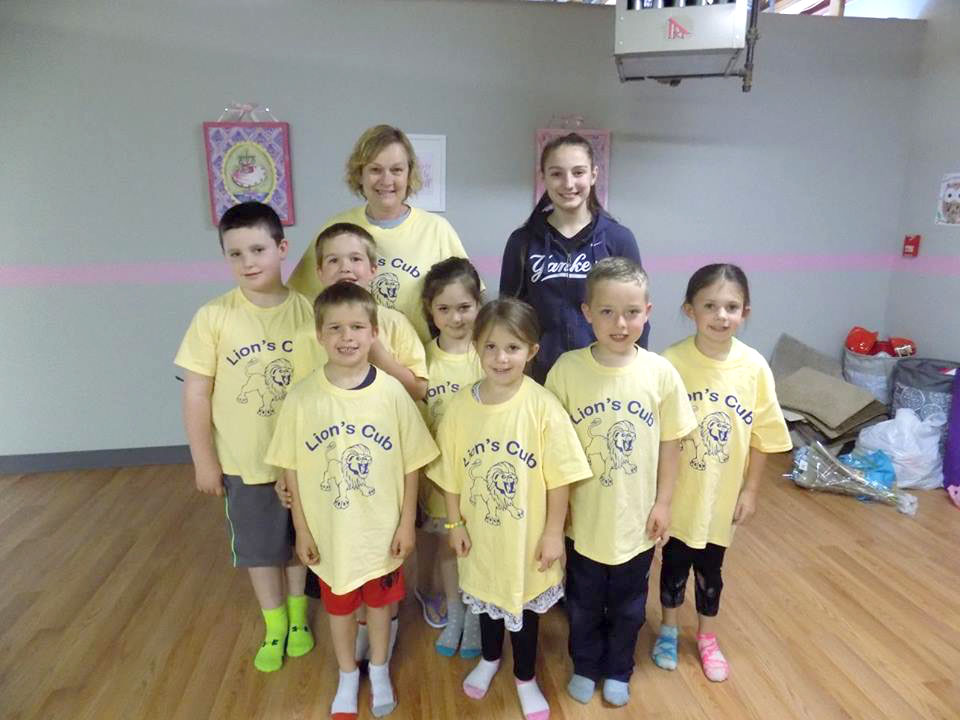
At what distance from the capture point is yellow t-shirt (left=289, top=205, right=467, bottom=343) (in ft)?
5.42

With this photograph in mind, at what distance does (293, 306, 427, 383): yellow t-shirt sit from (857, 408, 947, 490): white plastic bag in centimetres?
235

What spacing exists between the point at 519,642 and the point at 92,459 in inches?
98.0

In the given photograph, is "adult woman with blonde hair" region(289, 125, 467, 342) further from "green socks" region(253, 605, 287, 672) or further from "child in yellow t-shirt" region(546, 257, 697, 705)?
"green socks" region(253, 605, 287, 672)

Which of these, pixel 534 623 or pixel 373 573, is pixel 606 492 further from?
pixel 373 573

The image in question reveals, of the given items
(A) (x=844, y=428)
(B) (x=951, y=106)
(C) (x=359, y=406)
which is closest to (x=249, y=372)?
(C) (x=359, y=406)

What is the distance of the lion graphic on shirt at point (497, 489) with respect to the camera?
1361 millimetres

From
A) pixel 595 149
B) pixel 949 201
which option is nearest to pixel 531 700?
pixel 595 149

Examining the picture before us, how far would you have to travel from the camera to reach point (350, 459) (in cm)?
138

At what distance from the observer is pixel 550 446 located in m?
1.36

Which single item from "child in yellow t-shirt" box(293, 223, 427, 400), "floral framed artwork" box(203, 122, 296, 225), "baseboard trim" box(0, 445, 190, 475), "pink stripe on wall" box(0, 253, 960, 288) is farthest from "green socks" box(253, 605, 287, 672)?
"floral framed artwork" box(203, 122, 296, 225)

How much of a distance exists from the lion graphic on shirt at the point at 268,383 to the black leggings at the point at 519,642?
0.75 m

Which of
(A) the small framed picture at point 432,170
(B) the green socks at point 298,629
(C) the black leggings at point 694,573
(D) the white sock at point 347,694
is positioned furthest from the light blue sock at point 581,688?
(A) the small framed picture at point 432,170

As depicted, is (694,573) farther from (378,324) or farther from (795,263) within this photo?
(795,263)

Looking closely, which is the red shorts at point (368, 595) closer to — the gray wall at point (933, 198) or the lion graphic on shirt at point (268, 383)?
the lion graphic on shirt at point (268, 383)
